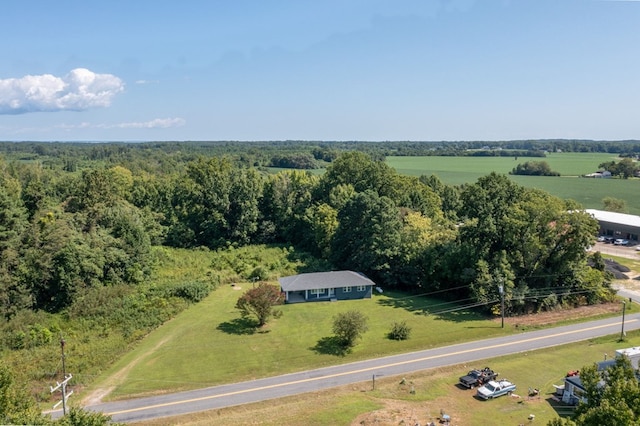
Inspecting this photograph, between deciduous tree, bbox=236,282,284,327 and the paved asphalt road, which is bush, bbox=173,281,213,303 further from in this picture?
the paved asphalt road

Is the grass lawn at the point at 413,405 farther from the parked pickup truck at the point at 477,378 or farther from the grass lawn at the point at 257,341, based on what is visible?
the grass lawn at the point at 257,341

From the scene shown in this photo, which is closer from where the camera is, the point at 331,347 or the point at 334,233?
the point at 331,347

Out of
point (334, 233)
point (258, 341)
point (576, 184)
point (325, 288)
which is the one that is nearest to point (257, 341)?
point (258, 341)

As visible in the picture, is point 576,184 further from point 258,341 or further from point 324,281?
point 258,341

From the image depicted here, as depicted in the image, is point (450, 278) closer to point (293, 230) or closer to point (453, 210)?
point (293, 230)

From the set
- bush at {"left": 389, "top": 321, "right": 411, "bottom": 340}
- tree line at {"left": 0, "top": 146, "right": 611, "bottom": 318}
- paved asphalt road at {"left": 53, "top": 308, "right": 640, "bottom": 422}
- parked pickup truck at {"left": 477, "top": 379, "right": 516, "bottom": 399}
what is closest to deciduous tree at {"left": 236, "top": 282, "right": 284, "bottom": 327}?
paved asphalt road at {"left": 53, "top": 308, "right": 640, "bottom": 422}
